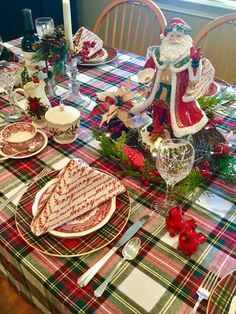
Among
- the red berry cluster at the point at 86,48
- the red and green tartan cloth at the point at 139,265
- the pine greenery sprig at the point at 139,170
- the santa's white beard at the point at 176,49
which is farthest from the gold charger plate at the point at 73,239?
the red berry cluster at the point at 86,48

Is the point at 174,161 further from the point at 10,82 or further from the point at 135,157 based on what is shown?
the point at 10,82

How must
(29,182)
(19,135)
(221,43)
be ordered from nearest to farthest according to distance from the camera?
(29,182), (19,135), (221,43)

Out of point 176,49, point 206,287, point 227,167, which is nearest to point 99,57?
point 176,49

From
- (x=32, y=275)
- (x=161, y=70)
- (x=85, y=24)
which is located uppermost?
(x=161, y=70)

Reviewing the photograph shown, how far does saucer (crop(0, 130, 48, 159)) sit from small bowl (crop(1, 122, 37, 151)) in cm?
2

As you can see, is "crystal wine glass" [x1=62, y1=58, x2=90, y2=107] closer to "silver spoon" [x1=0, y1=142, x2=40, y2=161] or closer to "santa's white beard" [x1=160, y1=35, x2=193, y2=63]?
"silver spoon" [x1=0, y1=142, x2=40, y2=161]

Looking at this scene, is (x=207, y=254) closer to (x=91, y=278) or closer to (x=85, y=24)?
(x=91, y=278)

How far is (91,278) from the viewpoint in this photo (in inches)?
22.5

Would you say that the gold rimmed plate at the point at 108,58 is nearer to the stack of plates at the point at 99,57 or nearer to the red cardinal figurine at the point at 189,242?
the stack of plates at the point at 99,57

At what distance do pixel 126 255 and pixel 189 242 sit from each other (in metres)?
0.13

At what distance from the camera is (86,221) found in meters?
0.67

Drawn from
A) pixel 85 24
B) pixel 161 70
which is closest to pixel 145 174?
pixel 161 70

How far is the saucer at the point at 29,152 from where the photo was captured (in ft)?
2.83

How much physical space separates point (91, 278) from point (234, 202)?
39cm
